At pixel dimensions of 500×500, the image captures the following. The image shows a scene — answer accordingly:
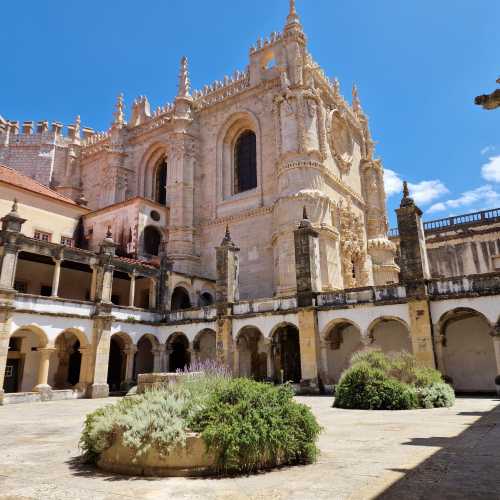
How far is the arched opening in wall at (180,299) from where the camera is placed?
32469 millimetres

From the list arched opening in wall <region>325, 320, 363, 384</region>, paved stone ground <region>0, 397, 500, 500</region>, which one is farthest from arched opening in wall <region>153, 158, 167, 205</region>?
paved stone ground <region>0, 397, 500, 500</region>

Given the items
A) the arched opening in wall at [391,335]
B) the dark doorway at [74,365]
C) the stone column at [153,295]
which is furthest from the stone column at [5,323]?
the arched opening in wall at [391,335]

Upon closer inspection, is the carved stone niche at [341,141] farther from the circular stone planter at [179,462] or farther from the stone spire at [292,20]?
the circular stone planter at [179,462]

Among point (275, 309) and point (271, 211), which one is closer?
point (275, 309)

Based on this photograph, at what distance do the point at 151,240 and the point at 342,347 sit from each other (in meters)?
17.8

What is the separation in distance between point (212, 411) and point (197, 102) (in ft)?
116

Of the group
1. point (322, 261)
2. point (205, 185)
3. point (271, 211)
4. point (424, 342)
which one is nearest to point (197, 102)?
point (205, 185)

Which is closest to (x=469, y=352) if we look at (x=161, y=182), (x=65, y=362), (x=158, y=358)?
(x=158, y=358)

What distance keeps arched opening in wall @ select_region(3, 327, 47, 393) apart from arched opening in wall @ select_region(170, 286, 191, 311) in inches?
382

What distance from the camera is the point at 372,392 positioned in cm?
1395

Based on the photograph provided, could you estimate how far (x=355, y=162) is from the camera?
129ft

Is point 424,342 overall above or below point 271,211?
below

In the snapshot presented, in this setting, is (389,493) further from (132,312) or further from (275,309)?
(132,312)

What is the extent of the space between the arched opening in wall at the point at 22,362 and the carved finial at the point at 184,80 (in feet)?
74.1
